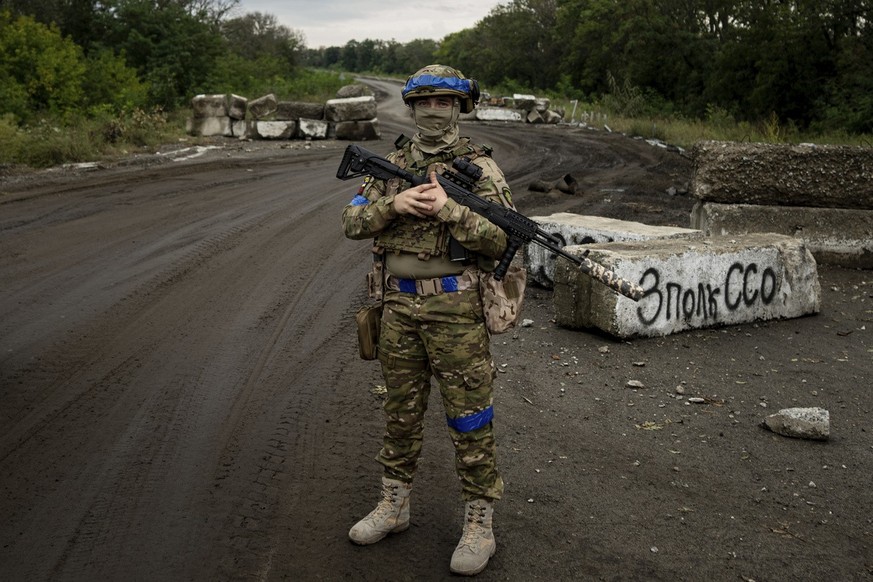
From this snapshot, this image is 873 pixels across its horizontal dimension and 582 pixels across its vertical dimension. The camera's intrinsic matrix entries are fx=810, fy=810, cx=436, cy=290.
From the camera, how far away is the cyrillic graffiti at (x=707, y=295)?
260 inches

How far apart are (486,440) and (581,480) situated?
3.52 ft

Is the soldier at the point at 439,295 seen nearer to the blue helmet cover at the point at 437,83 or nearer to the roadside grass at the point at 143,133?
the blue helmet cover at the point at 437,83

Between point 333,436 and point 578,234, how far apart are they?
405cm

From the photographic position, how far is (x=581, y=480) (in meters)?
4.35

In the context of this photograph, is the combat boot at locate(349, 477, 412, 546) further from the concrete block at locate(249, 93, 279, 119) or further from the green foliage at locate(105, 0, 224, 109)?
the green foliage at locate(105, 0, 224, 109)

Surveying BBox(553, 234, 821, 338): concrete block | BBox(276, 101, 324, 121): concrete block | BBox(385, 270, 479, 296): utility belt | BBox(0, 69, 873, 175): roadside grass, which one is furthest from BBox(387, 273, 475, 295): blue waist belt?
BBox(276, 101, 324, 121): concrete block

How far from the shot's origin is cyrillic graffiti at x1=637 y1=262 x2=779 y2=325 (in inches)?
260

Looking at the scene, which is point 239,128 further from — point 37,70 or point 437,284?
point 437,284

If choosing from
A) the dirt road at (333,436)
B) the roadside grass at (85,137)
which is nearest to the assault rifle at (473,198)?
the dirt road at (333,436)

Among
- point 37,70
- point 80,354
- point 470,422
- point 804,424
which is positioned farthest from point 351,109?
point 470,422

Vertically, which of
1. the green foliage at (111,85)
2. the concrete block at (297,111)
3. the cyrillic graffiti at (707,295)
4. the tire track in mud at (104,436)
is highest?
the green foliage at (111,85)

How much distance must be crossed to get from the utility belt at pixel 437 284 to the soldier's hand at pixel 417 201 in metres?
0.31

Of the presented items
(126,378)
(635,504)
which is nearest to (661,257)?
(635,504)

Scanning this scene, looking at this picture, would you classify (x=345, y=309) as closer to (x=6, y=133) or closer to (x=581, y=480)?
(x=581, y=480)
